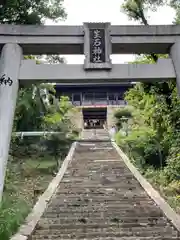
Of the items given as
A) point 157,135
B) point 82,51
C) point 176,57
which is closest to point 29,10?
point 82,51

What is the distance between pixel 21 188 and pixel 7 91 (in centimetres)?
382

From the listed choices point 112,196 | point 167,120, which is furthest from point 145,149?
point 112,196

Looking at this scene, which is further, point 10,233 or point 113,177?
point 113,177

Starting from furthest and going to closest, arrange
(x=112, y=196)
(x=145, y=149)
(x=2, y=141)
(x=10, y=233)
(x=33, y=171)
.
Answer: (x=145, y=149) → (x=33, y=171) → (x=112, y=196) → (x=2, y=141) → (x=10, y=233)

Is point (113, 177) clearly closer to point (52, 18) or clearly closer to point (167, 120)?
point (167, 120)

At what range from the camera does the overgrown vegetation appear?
36.8ft

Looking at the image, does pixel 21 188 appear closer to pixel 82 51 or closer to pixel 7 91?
pixel 7 91

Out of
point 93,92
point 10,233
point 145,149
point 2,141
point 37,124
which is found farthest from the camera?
point 93,92

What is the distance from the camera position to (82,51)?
873 centimetres

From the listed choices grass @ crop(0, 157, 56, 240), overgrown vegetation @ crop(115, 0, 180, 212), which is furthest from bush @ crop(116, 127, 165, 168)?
grass @ crop(0, 157, 56, 240)

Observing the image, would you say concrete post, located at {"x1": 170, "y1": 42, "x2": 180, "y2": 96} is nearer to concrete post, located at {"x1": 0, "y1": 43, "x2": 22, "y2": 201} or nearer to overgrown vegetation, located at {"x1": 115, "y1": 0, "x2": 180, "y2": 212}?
overgrown vegetation, located at {"x1": 115, "y1": 0, "x2": 180, "y2": 212}

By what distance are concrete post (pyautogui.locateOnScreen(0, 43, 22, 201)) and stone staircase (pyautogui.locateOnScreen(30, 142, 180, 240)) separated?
5.34 feet

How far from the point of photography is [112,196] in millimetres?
9375

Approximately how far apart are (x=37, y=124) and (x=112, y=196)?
976 centimetres
